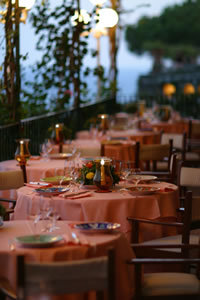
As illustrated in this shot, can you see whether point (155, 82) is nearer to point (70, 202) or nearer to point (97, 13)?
point (97, 13)

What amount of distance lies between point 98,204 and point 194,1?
48131 millimetres

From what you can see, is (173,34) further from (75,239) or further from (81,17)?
(75,239)

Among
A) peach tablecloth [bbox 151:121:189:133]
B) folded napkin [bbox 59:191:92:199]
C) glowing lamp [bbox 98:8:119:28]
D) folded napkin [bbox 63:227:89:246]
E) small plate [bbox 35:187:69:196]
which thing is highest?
glowing lamp [bbox 98:8:119:28]

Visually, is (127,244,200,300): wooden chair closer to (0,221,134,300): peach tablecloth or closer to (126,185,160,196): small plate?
(0,221,134,300): peach tablecloth

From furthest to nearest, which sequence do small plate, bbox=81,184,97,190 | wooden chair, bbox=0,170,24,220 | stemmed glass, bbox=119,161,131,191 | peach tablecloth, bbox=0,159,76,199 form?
peach tablecloth, bbox=0,159,76,199, wooden chair, bbox=0,170,24,220, stemmed glass, bbox=119,161,131,191, small plate, bbox=81,184,97,190

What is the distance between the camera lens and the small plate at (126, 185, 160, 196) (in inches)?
190

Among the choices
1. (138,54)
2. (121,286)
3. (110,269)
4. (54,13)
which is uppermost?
(138,54)

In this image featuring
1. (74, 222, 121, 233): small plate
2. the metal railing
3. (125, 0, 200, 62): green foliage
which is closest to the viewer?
(74, 222, 121, 233): small plate

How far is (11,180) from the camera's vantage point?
5.54 m

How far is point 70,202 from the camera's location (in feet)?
15.1

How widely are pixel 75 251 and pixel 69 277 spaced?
573mm

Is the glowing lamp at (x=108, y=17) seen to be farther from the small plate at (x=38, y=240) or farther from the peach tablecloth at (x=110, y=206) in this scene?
the small plate at (x=38, y=240)

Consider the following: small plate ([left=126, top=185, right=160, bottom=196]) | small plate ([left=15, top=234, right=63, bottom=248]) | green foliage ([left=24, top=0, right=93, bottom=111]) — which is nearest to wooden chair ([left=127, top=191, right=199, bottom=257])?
small plate ([left=126, top=185, right=160, bottom=196])

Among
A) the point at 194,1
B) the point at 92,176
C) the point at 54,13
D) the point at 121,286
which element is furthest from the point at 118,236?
the point at 194,1
